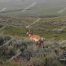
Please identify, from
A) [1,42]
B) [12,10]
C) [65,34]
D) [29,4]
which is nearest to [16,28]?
[65,34]

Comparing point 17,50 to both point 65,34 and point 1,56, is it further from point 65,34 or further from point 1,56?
point 65,34

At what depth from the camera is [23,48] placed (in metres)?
16.0

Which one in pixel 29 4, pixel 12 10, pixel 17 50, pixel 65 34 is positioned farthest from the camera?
pixel 29 4

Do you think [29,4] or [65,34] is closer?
[65,34]

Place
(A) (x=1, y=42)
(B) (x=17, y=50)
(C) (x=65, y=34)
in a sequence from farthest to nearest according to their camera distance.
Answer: (C) (x=65, y=34) < (A) (x=1, y=42) < (B) (x=17, y=50)

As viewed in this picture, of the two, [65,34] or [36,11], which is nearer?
[65,34]

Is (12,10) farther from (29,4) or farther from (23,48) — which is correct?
(23,48)

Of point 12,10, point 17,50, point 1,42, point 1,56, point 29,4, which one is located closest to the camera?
point 1,56

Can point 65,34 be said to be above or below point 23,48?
below

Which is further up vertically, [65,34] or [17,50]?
[17,50]

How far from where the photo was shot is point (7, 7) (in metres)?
57.0

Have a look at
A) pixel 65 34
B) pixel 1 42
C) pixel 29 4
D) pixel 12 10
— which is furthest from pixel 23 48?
pixel 29 4

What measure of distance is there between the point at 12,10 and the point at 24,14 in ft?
11.5

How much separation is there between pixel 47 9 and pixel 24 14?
4245 millimetres
